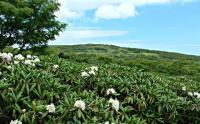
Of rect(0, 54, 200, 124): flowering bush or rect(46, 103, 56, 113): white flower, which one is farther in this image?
rect(0, 54, 200, 124): flowering bush

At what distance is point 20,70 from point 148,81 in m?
4.50

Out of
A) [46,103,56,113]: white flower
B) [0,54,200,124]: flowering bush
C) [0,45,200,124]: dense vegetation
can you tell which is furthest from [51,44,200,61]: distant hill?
[46,103,56,113]: white flower

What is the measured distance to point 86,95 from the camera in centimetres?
1167

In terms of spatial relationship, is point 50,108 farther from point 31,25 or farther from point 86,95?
point 31,25

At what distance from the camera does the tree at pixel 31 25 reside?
5175 cm

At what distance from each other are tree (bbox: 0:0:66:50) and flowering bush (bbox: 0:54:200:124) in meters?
36.4

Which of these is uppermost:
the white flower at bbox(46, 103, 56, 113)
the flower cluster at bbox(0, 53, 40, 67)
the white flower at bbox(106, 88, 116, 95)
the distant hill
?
the flower cluster at bbox(0, 53, 40, 67)

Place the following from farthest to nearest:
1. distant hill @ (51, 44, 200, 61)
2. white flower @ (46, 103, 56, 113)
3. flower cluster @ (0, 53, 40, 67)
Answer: distant hill @ (51, 44, 200, 61) < flower cluster @ (0, 53, 40, 67) < white flower @ (46, 103, 56, 113)

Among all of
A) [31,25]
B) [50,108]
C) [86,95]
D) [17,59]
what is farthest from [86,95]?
[31,25]

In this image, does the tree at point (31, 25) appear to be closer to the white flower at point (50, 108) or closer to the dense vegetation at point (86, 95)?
the dense vegetation at point (86, 95)

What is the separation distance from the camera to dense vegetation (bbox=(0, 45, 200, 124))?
33.0 feet

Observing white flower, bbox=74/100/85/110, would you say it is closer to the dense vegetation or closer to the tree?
the dense vegetation

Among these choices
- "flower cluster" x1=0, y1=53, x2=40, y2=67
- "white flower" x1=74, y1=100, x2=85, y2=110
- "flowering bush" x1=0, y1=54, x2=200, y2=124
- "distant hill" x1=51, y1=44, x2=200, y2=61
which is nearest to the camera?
"flowering bush" x1=0, y1=54, x2=200, y2=124

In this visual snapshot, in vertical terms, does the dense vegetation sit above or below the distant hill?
above
